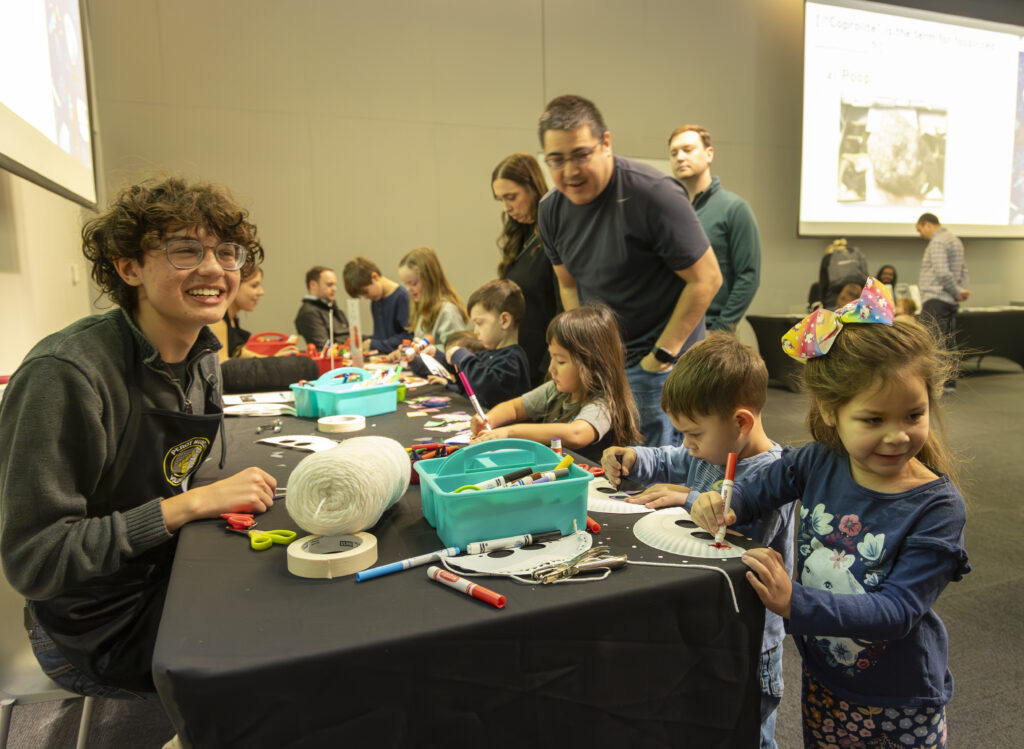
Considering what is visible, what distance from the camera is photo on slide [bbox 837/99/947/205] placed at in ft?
20.8

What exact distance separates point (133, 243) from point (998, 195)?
8.66m

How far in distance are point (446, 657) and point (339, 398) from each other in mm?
1209

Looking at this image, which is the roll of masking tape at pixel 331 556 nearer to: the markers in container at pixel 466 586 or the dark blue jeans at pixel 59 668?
the markers in container at pixel 466 586

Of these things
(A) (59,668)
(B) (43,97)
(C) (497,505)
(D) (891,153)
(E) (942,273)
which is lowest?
(A) (59,668)

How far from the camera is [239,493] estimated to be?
105 centimetres

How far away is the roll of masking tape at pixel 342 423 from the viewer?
1.67 meters

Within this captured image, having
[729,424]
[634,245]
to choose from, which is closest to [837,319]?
[729,424]

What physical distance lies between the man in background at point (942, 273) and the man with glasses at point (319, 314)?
17.1 ft

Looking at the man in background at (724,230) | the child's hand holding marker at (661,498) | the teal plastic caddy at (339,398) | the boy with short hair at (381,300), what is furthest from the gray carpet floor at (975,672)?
the boy with short hair at (381,300)

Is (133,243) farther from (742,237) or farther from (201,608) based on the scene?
(742,237)

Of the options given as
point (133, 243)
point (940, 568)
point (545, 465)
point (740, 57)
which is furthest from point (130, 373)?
point (740, 57)

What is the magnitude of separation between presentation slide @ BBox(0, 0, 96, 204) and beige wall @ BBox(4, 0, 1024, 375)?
4.26ft

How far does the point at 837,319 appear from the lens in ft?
3.26

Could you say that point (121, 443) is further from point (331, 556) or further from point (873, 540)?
point (873, 540)
